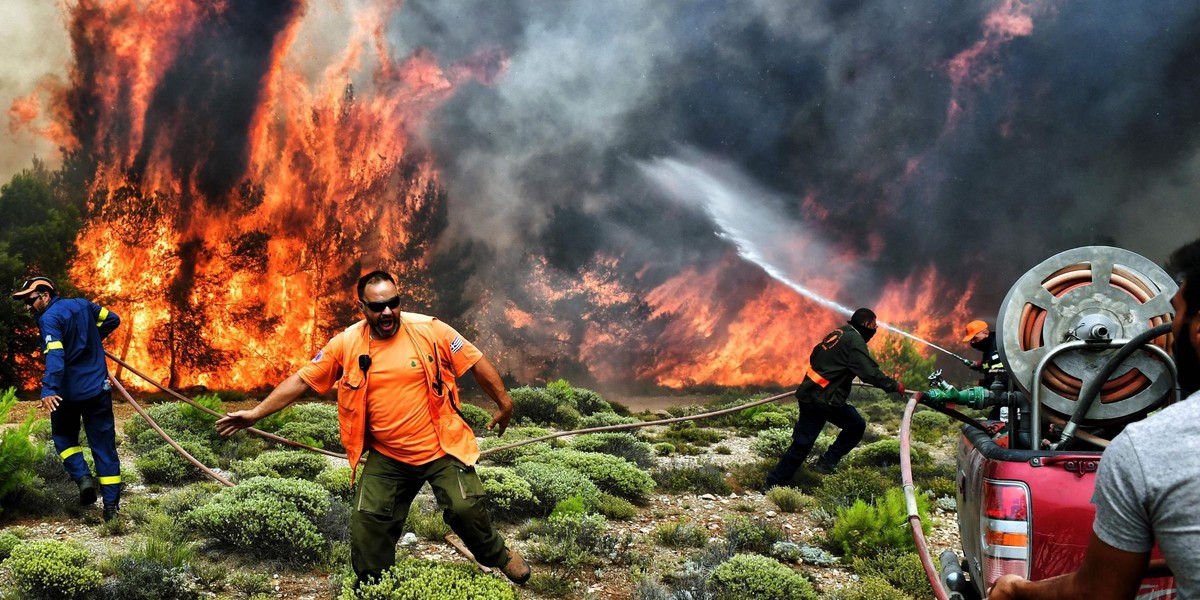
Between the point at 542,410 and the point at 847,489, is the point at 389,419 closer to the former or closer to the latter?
the point at 847,489

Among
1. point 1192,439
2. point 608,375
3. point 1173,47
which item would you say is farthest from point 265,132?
point 1173,47

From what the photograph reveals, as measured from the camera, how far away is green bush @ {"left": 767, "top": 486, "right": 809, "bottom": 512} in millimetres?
8180

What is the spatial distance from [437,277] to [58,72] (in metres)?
12.0

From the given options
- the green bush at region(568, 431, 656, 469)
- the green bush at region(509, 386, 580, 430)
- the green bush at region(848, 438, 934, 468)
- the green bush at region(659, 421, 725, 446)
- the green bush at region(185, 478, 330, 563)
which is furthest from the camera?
the green bush at region(509, 386, 580, 430)

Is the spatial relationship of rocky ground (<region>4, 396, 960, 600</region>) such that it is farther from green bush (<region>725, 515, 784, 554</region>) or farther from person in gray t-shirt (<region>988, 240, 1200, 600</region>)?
person in gray t-shirt (<region>988, 240, 1200, 600</region>)

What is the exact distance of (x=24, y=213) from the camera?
19.5 meters

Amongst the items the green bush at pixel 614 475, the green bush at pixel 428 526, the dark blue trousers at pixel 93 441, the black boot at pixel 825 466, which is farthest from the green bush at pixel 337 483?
the black boot at pixel 825 466

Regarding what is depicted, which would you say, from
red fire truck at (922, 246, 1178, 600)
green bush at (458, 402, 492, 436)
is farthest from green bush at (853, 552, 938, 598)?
green bush at (458, 402, 492, 436)

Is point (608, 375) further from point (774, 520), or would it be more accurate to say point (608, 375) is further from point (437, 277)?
point (774, 520)

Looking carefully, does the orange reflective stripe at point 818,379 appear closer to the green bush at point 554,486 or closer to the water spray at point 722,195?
the green bush at point 554,486

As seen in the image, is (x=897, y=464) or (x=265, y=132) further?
(x=265, y=132)

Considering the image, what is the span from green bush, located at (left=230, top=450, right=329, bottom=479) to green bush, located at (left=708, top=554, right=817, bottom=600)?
5375 mm

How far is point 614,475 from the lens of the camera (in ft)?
28.1

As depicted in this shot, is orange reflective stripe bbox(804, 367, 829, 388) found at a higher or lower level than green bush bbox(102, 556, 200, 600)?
higher
